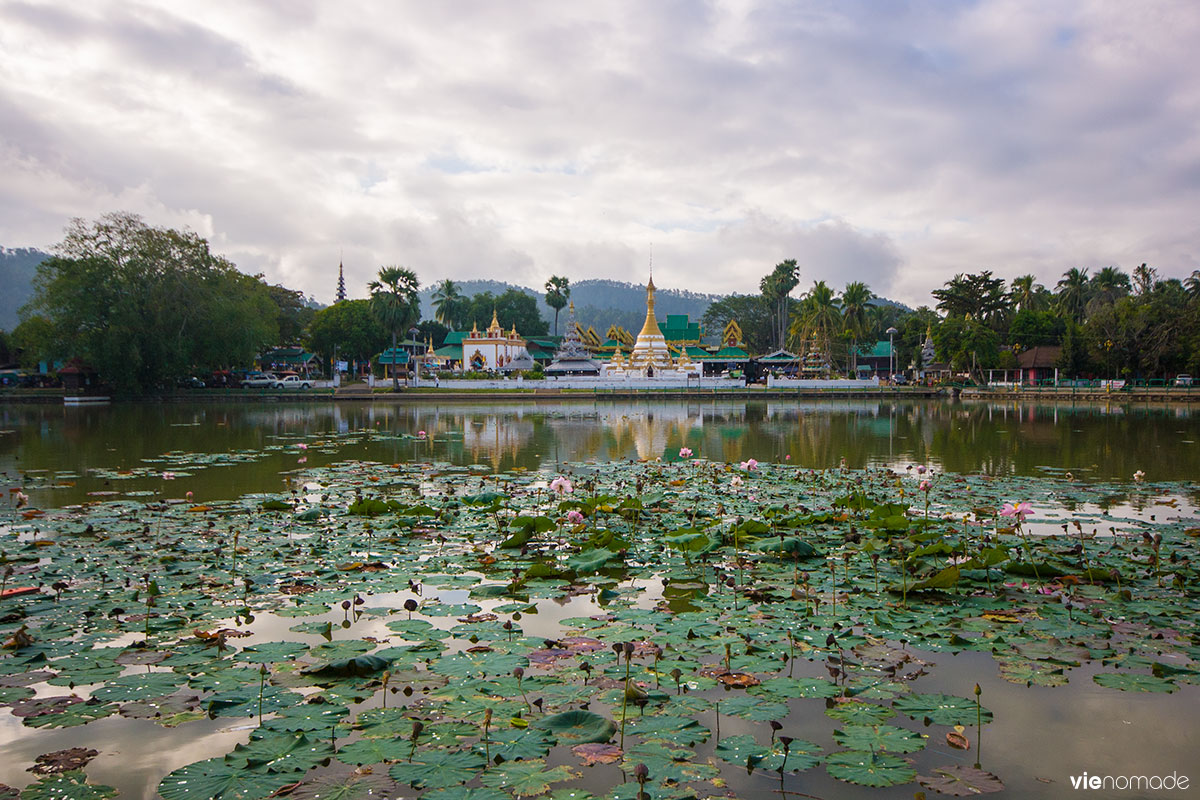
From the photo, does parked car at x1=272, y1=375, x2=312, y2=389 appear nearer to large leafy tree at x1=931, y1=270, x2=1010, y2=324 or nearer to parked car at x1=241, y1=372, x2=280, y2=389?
parked car at x1=241, y1=372, x2=280, y2=389

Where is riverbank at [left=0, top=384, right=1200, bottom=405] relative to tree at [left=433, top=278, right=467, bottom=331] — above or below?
below

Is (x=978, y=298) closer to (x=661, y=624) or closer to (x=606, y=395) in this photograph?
(x=606, y=395)

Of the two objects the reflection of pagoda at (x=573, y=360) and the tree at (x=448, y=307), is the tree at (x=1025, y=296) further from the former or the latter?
the tree at (x=448, y=307)

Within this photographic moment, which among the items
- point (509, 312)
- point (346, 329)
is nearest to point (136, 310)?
point (346, 329)

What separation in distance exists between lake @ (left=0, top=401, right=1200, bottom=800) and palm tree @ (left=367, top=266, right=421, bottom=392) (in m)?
47.0

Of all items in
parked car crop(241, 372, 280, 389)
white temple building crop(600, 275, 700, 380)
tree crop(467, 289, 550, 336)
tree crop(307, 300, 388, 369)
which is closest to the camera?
parked car crop(241, 372, 280, 389)

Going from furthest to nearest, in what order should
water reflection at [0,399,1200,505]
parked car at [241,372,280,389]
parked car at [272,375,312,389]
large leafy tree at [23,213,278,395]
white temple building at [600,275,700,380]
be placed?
1. white temple building at [600,275,700,380]
2. parked car at [272,375,312,389]
3. parked car at [241,372,280,389]
4. large leafy tree at [23,213,278,395]
5. water reflection at [0,399,1200,505]

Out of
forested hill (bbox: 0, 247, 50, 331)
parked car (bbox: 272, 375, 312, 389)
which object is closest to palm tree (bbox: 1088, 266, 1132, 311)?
parked car (bbox: 272, 375, 312, 389)

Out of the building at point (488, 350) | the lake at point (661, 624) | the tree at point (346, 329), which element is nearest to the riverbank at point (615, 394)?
the tree at point (346, 329)

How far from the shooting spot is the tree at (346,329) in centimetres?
6769

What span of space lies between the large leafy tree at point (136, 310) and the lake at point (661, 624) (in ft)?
126

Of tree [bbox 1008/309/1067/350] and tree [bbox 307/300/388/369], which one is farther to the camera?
tree [bbox 307/300/388/369]

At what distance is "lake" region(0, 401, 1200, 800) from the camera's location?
3625mm

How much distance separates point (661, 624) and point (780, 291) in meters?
80.4
